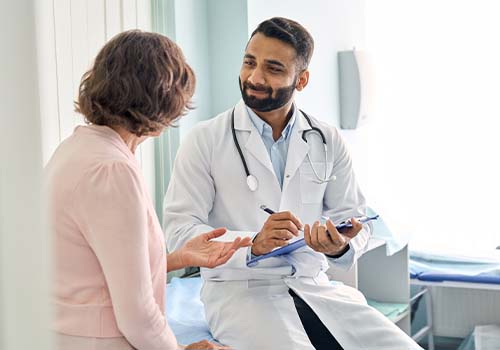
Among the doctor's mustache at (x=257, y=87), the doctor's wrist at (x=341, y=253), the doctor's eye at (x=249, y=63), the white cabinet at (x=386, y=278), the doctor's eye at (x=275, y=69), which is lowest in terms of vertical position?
the white cabinet at (x=386, y=278)

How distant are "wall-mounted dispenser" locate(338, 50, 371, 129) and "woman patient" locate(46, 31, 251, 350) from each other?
7.90 ft

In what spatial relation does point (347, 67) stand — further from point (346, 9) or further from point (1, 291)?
point (1, 291)

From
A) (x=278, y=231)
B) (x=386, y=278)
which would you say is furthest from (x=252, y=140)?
(x=386, y=278)

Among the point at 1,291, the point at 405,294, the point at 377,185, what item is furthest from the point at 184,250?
the point at 377,185

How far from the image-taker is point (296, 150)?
7.32 ft

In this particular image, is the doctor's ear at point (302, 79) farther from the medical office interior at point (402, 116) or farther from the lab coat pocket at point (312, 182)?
the medical office interior at point (402, 116)

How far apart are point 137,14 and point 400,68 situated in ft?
5.07

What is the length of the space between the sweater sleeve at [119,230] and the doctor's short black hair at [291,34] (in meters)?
1.03

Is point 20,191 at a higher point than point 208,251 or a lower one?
higher

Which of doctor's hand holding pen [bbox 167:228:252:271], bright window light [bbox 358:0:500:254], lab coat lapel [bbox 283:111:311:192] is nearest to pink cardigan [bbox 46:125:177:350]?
doctor's hand holding pen [bbox 167:228:252:271]

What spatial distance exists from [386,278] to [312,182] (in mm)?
1237

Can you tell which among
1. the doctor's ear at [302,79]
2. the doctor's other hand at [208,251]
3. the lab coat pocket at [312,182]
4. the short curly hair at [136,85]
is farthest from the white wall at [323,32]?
the short curly hair at [136,85]

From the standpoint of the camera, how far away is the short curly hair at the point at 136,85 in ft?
4.54

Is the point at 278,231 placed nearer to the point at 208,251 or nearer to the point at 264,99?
the point at 208,251
